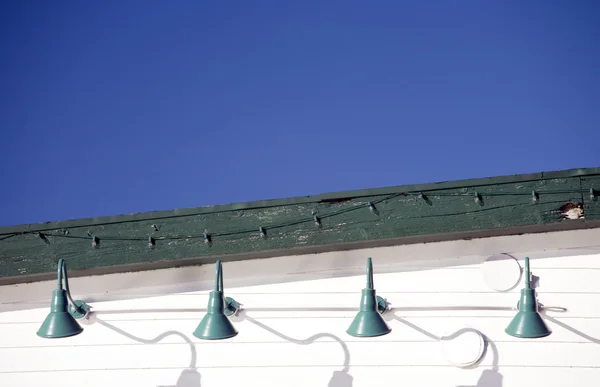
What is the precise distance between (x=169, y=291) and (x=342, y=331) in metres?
1.35

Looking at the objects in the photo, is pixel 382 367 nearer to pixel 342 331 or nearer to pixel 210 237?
pixel 342 331

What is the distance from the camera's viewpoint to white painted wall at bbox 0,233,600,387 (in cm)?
471

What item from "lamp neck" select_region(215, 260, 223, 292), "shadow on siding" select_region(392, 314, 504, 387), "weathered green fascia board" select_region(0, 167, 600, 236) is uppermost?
"weathered green fascia board" select_region(0, 167, 600, 236)

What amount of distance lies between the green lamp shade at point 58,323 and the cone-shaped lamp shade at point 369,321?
1729mm

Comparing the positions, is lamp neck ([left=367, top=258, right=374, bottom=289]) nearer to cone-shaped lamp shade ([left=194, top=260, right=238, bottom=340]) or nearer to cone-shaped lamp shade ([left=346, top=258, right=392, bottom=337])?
cone-shaped lamp shade ([left=346, top=258, right=392, bottom=337])

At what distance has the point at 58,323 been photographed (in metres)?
4.23

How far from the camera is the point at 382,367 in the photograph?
4797mm

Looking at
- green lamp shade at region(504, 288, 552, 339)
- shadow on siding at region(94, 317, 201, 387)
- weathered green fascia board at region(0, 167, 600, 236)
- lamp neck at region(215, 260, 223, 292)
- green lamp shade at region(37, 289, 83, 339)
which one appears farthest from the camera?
shadow on siding at region(94, 317, 201, 387)

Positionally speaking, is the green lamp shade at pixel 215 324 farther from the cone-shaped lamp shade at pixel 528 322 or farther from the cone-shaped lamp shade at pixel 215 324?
the cone-shaped lamp shade at pixel 528 322

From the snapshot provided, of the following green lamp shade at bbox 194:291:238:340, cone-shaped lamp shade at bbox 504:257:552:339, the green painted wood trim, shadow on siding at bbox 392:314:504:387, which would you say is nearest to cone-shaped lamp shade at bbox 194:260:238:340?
green lamp shade at bbox 194:291:238:340

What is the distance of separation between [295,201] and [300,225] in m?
0.18

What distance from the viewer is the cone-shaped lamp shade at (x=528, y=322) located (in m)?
4.05

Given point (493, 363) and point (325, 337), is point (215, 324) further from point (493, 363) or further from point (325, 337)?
point (493, 363)

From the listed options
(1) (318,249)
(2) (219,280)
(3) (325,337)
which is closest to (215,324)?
(2) (219,280)
